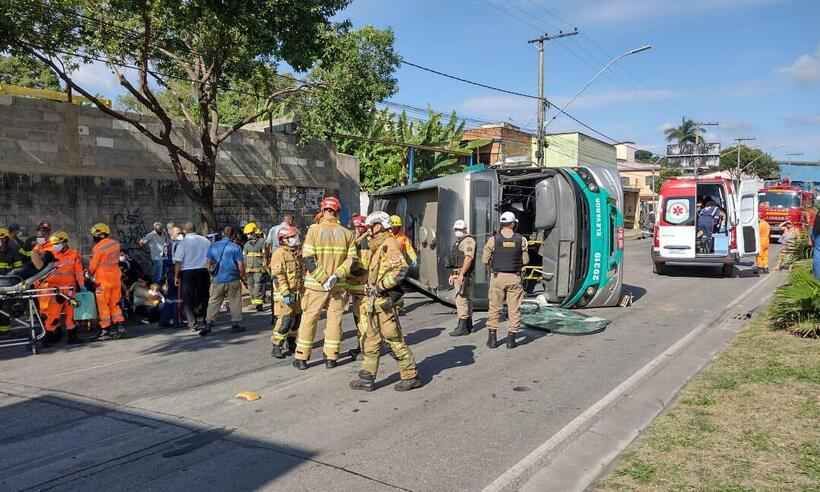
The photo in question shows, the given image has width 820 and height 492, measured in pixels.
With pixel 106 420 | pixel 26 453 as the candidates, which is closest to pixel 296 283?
pixel 106 420

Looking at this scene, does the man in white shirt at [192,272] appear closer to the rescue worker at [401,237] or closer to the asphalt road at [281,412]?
the asphalt road at [281,412]

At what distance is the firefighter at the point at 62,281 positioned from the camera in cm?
882

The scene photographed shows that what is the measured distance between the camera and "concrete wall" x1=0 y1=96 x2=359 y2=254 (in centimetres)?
1160

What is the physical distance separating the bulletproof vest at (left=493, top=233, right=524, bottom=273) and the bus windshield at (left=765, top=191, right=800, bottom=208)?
23363 mm

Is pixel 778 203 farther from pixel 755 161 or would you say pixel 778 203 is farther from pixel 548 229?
pixel 755 161

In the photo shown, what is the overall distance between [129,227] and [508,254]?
28.3 feet

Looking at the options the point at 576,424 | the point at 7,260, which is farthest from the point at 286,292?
the point at 7,260

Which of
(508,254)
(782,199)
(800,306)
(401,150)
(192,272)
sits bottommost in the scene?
(800,306)

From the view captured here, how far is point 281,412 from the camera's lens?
5.66 meters

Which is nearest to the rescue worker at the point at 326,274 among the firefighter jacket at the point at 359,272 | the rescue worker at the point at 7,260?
the firefighter jacket at the point at 359,272

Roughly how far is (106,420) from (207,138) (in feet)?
27.9

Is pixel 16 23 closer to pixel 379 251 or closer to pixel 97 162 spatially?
pixel 97 162

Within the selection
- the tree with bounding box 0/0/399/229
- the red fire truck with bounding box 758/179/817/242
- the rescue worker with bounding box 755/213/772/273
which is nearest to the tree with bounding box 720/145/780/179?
the red fire truck with bounding box 758/179/817/242

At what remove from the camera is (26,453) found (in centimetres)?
475
